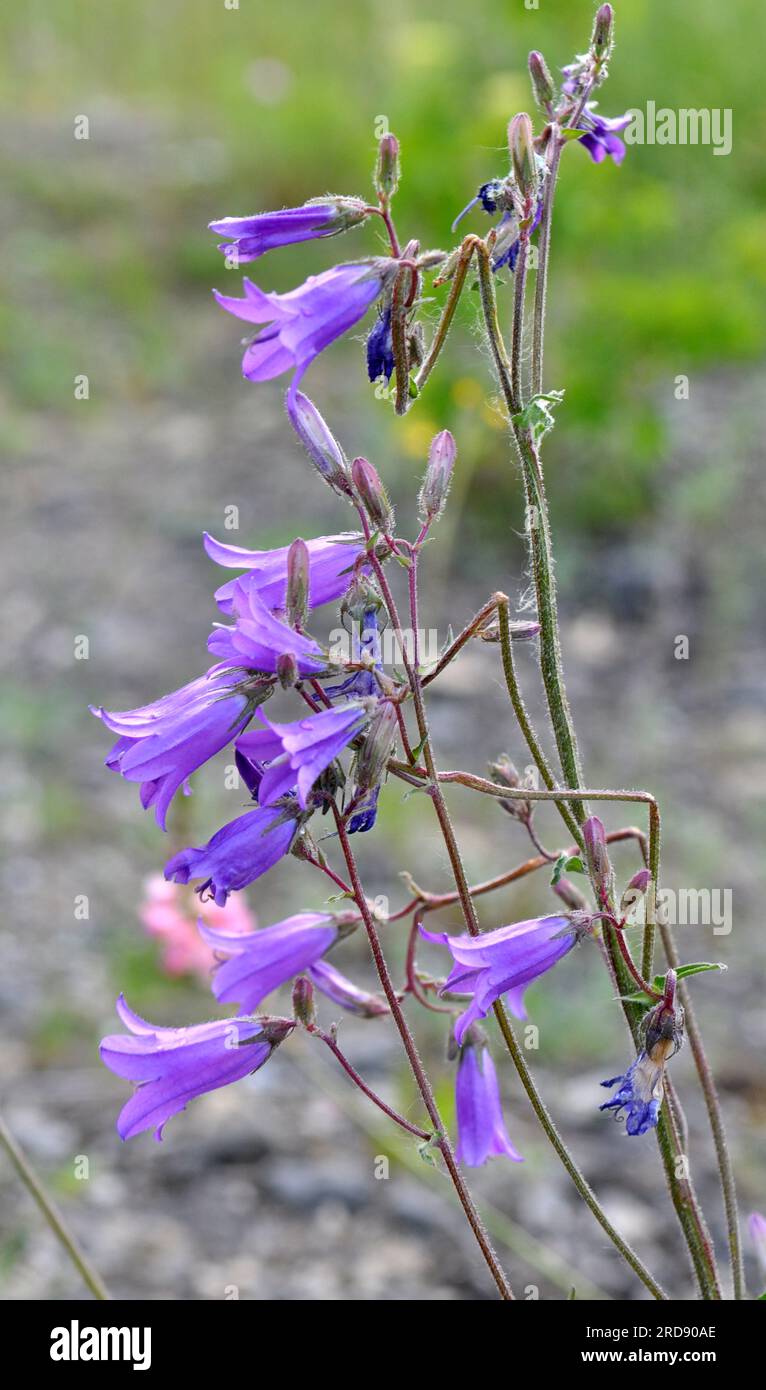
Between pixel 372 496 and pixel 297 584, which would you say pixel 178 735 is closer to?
pixel 297 584

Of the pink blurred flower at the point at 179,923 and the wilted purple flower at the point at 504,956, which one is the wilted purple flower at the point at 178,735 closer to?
the wilted purple flower at the point at 504,956

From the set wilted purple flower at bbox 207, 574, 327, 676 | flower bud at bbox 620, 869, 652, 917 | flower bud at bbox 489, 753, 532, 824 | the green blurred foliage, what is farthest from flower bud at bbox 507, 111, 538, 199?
the green blurred foliage

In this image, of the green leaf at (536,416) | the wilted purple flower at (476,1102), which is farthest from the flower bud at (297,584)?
the wilted purple flower at (476,1102)

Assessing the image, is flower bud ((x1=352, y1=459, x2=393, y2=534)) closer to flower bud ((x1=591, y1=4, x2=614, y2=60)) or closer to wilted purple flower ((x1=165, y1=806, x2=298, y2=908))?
wilted purple flower ((x1=165, y1=806, x2=298, y2=908))

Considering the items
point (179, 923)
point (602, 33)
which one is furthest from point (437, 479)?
point (179, 923)
